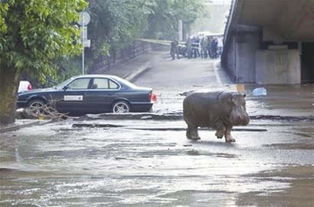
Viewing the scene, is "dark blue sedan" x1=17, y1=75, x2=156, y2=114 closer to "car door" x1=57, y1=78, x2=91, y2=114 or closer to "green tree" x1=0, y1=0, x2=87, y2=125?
"car door" x1=57, y1=78, x2=91, y2=114

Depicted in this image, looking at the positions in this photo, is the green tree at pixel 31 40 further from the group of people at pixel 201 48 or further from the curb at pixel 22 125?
the group of people at pixel 201 48

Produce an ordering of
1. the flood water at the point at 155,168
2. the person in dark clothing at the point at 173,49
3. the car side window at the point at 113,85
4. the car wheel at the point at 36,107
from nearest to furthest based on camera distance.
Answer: the flood water at the point at 155,168
the car wheel at the point at 36,107
the car side window at the point at 113,85
the person in dark clothing at the point at 173,49

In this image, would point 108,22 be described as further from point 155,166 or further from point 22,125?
point 155,166

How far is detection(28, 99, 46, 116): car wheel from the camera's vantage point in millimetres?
21297

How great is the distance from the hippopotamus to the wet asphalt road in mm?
323

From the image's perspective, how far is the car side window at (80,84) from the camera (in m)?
22.5

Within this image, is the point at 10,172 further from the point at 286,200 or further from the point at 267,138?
the point at 267,138

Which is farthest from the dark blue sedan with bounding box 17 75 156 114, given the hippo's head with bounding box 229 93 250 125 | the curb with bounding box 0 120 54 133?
the hippo's head with bounding box 229 93 250 125

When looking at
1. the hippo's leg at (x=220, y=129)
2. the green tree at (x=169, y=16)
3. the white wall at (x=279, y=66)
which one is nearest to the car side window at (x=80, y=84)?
the hippo's leg at (x=220, y=129)

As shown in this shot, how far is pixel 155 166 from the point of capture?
10938mm

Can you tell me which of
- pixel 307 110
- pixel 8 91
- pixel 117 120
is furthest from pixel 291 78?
pixel 8 91

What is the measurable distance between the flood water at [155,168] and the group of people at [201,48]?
42266 millimetres

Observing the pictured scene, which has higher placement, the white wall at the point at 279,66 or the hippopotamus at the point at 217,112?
the white wall at the point at 279,66

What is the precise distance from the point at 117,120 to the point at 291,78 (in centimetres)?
1880
